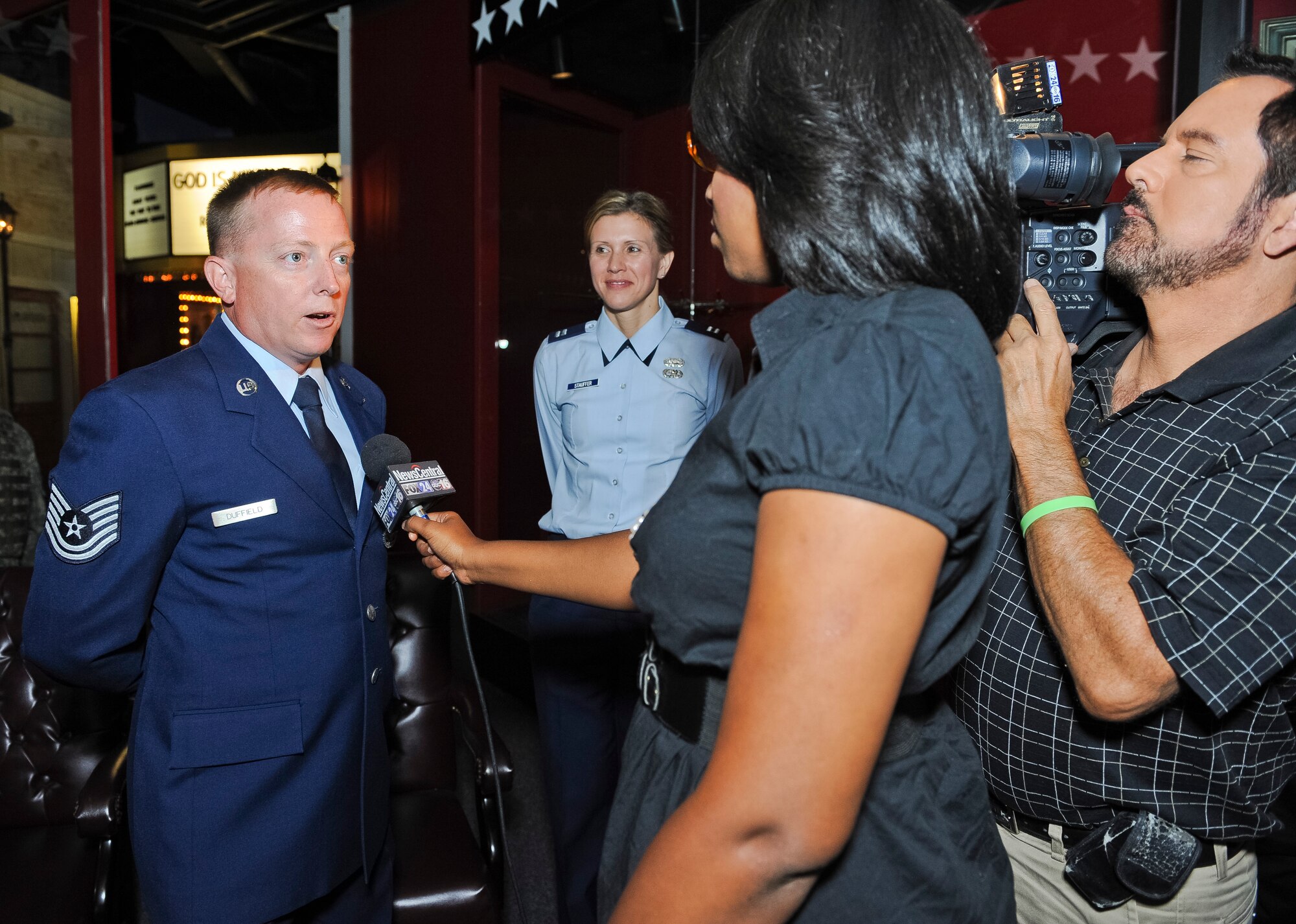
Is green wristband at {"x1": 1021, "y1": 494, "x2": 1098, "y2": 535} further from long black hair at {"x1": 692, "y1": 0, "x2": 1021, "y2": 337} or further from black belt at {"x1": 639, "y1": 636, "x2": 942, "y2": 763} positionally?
long black hair at {"x1": 692, "y1": 0, "x2": 1021, "y2": 337}

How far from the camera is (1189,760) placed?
1139 mm

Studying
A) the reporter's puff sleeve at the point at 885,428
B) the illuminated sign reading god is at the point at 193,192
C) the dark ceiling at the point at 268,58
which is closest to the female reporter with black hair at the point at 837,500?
the reporter's puff sleeve at the point at 885,428

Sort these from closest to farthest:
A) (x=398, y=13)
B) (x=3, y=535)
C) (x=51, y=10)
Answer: (x=3, y=535) → (x=51, y=10) → (x=398, y=13)

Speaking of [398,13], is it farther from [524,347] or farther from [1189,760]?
[1189,760]

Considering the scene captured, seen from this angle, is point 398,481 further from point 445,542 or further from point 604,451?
point 604,451

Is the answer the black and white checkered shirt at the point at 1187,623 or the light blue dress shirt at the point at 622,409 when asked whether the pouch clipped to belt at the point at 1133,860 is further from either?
the light blue dress shirt at the point at 622,409

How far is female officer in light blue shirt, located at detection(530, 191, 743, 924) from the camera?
2.58 m

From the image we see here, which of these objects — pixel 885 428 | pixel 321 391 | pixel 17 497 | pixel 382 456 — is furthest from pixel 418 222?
pixel 885 428

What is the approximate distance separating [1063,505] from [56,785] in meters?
2.56

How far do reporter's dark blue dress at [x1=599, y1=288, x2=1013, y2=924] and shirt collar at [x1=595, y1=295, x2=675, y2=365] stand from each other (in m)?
2.00

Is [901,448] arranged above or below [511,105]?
below

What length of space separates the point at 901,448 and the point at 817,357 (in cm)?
10

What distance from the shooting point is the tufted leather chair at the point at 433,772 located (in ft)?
6.50

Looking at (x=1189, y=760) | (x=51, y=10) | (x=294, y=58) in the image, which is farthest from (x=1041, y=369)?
(x=294, y=58)
